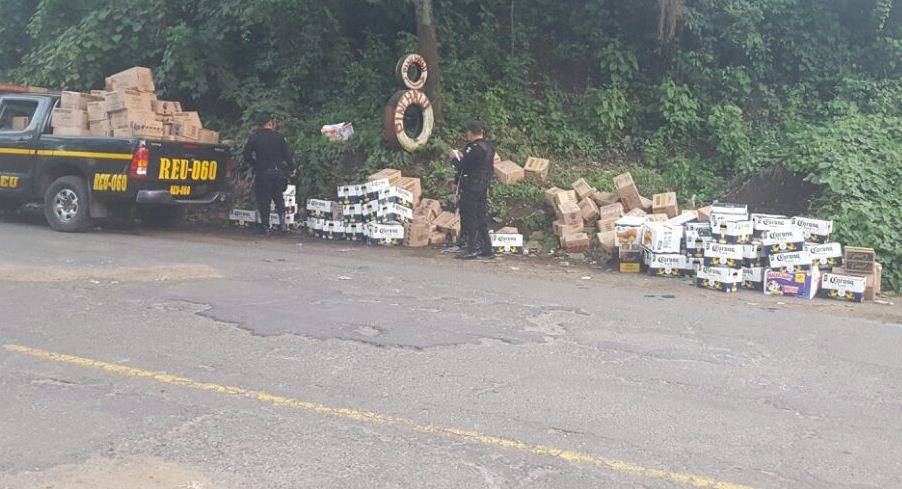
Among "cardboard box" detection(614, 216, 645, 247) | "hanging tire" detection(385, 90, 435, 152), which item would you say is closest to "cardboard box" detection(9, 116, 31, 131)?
"hanging tire" detection(385, 90, 435, 152)

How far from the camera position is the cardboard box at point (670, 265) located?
10328mm

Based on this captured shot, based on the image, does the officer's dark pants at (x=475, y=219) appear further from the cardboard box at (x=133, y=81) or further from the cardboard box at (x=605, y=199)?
the cardboard box at (x=133, y=81)

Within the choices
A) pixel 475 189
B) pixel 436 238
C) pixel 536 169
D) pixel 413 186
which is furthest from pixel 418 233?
pixel 536 169

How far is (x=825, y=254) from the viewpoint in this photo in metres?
9.77

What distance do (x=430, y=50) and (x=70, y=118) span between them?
19.0 ft

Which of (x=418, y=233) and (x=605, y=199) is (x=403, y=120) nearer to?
(x=418, y=233)

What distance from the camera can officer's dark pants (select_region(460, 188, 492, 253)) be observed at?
37.3ft

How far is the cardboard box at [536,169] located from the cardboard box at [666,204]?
2162 millimetres

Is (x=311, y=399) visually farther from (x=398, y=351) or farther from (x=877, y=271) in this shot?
(x=877, y=271)

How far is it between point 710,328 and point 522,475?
150 inches

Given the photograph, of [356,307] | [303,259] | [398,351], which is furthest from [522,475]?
[303,259]

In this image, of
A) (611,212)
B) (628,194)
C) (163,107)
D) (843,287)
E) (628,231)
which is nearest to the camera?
(843,287)

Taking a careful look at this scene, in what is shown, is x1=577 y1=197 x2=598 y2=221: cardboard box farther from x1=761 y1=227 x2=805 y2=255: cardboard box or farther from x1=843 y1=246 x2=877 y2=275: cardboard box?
x1=843 y1=246 x2=877 y2=275: cardboard box

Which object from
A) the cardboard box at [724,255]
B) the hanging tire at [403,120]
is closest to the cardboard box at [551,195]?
the hanging tire at [403,120]
